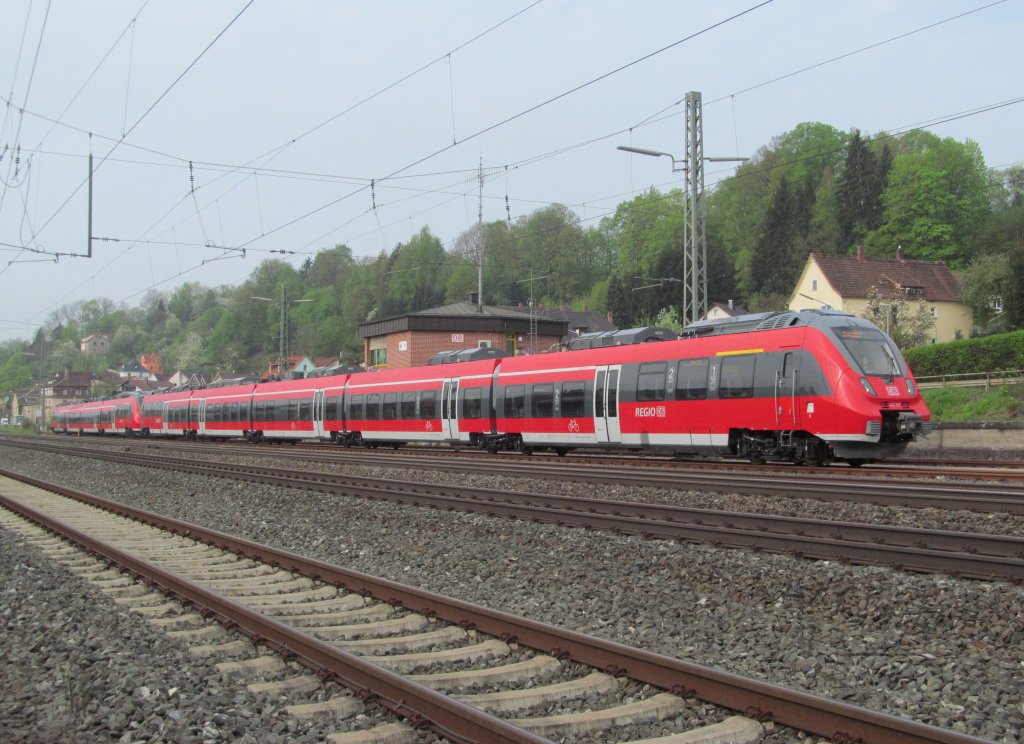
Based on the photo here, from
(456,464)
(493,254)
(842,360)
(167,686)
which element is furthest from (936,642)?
(493,254)

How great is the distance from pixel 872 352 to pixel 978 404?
1870 centimetres

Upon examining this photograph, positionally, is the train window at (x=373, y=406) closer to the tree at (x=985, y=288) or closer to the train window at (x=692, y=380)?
the train window at (x=692, y=380)

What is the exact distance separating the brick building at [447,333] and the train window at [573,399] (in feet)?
104

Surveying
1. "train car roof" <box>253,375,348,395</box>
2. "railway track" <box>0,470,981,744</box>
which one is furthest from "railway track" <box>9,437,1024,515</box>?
"train car roof" <box>253,375,348,395</box>

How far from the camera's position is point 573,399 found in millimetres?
24766

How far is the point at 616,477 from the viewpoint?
16.7 meters

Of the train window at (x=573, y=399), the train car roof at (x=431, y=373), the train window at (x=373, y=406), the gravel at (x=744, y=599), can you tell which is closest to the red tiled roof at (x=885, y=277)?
the train car roof at (x=431, y=373)

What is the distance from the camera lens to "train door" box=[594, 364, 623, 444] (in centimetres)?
2322

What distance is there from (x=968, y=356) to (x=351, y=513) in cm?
3447

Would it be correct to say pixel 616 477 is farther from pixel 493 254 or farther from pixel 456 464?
pixel 493 254

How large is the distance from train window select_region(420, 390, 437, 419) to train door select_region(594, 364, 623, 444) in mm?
8496

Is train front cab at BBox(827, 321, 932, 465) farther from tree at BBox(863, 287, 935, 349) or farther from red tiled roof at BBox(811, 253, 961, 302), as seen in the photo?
red tiled roof at BBox(811, 253, 961, 302)

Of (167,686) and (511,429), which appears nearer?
(167,686)

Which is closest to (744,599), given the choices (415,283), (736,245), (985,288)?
(985,288)
